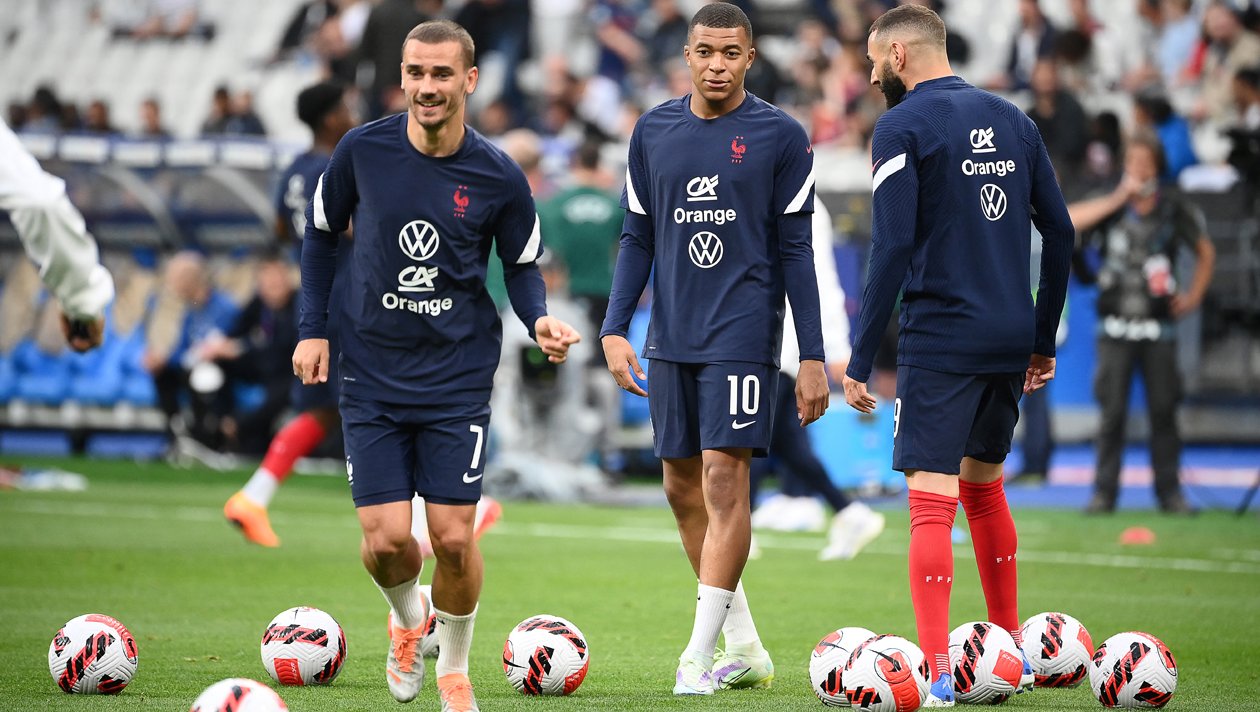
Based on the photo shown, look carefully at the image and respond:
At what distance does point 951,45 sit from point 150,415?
32.1 ft

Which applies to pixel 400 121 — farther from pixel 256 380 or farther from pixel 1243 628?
pixel 256 380

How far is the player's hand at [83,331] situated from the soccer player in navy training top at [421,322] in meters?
0.79

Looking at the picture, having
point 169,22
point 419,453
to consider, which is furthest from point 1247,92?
point 169,22

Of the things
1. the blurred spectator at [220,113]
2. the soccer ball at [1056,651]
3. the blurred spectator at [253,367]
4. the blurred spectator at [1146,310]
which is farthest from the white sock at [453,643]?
the blurred spectator at [220,113]

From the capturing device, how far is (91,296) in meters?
4.67

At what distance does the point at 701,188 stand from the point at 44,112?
20630 mm

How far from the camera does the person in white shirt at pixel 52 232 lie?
4.43m

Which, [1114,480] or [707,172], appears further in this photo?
[1114,480]

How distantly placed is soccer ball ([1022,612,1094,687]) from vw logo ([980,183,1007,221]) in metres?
1.58

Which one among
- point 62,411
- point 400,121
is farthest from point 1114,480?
point 62,411

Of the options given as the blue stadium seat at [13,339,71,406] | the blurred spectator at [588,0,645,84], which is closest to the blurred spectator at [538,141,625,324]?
the blue stadium seat at [13,339,71,406]

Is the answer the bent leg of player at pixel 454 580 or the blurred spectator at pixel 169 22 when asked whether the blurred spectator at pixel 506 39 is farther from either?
the bent leg of player at pixel 454 580

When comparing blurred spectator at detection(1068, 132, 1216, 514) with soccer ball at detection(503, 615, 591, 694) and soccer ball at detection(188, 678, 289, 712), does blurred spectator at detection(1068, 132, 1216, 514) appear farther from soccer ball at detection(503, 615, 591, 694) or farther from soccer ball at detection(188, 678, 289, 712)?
soccer ball at detection(188, 678, 289, 712)

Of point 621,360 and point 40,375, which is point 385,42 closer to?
point 40,375
